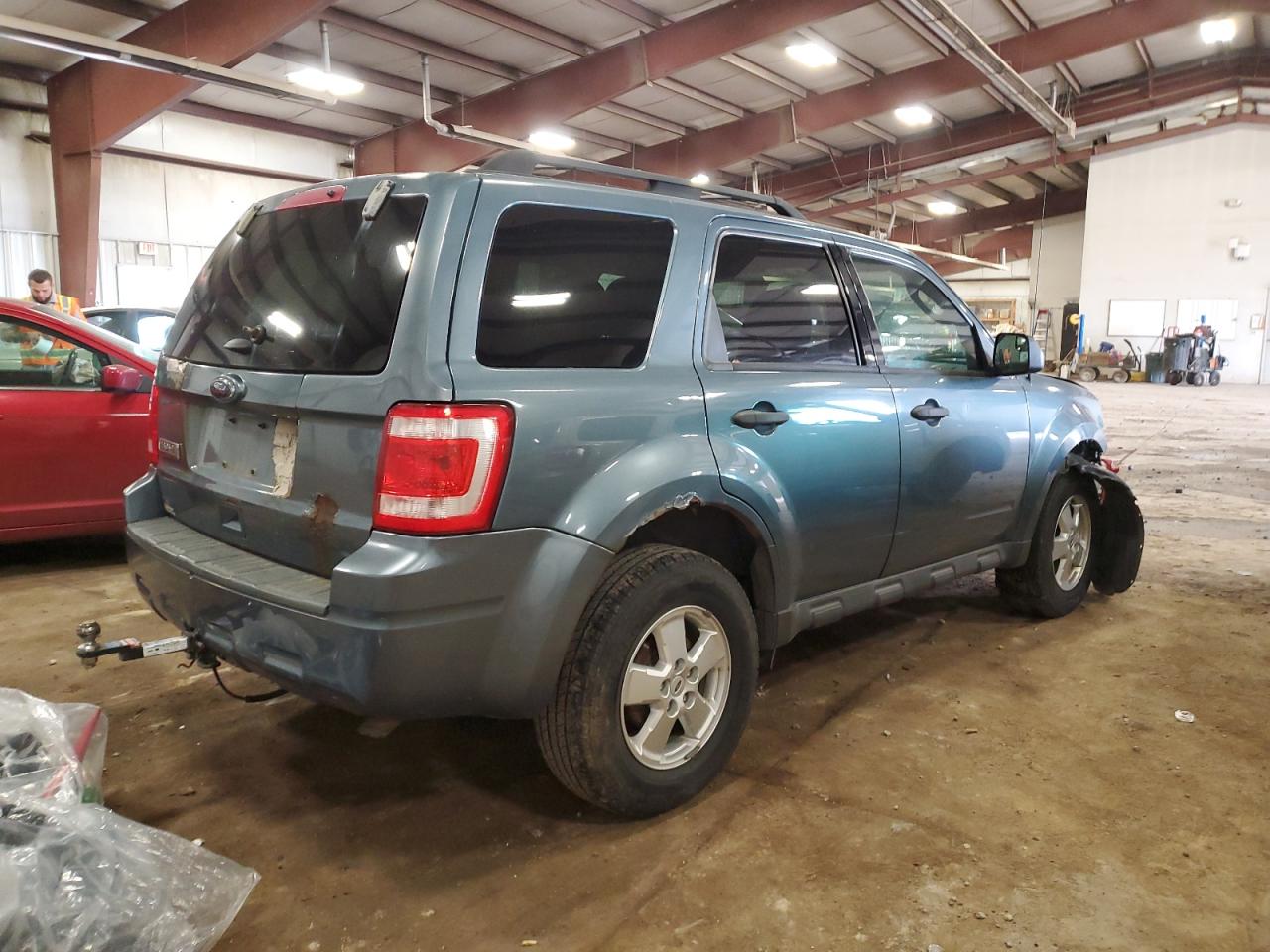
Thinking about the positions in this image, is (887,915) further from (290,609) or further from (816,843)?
(290,609)

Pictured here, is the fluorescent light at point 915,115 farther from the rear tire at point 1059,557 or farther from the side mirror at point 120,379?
the side mirror at point 120,379

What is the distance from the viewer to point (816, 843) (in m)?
2.29

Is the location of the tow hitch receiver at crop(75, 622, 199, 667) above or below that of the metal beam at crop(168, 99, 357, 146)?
below

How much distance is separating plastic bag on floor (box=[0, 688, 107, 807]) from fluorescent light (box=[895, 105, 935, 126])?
60.2ft

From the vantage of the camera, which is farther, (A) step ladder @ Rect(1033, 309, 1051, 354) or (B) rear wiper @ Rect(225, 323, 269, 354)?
(A) step ladder @ Rect(1033, 309, 1051, 354)

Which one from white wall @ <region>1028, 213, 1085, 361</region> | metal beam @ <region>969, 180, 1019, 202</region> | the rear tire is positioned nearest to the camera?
the rear tire

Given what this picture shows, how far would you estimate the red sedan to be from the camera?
4.33 m

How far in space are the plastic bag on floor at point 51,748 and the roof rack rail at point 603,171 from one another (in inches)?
66.4

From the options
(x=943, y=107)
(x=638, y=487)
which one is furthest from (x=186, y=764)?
(x=943, y=107)

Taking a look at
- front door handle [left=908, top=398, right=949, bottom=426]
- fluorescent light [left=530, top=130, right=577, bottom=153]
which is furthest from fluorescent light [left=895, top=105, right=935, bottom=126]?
front door handle [left=908, top=398, right=949, bottom=426]

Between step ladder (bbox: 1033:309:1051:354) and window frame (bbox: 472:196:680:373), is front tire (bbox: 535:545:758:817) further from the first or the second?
step ladder (bbox: 1033:309:1051:354)

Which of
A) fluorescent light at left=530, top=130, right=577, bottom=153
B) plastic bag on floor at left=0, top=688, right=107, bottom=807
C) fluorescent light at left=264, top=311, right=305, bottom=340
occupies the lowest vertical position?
plastic bag on floor at left=0, top=688, right=107, bottom=807

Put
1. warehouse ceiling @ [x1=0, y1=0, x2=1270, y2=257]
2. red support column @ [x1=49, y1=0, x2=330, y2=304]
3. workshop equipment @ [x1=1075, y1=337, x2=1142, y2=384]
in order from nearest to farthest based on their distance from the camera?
red support column @ [x1=49, y1=0, x2=330, y2=304] → warehouse ceiling @ [x1=0, y1=0, x2=1270, y2=257] → workshop equipment @ [x1=1075, y1=337, x2=1142, y2=384]

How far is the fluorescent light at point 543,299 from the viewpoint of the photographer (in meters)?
2.12
